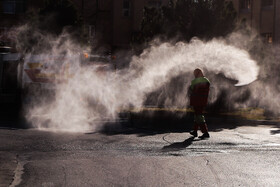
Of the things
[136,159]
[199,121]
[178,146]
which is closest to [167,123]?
[199,121]

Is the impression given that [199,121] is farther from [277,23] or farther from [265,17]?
[265,17]

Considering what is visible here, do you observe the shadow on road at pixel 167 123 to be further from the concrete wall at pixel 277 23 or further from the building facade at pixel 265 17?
the building facade at pixel 265 17

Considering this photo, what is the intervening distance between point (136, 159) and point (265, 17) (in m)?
30.5

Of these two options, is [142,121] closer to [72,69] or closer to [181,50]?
[72,69]

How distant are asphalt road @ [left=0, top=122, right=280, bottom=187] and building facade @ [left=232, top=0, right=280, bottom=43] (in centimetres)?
2528

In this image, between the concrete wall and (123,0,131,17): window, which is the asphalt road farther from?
(123,0,131,17): window

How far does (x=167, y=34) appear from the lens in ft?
73.8

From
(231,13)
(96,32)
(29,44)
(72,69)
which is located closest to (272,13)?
(96,32)

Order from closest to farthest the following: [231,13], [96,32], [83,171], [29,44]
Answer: [83,171] < [231,13] < [29,44] < [96,32]

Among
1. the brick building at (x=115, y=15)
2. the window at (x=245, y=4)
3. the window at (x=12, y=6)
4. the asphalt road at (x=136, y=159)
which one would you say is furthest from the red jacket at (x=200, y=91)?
the window at (x=12, y=6)

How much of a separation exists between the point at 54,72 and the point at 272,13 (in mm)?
23540

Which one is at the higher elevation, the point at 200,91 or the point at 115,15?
the point at 115,15

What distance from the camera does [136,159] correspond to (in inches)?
334

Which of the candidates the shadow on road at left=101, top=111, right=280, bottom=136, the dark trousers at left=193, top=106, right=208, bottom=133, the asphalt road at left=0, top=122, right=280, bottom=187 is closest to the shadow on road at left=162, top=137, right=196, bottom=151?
the asphalt road at left=0, top=122, right=280, bottom=187
